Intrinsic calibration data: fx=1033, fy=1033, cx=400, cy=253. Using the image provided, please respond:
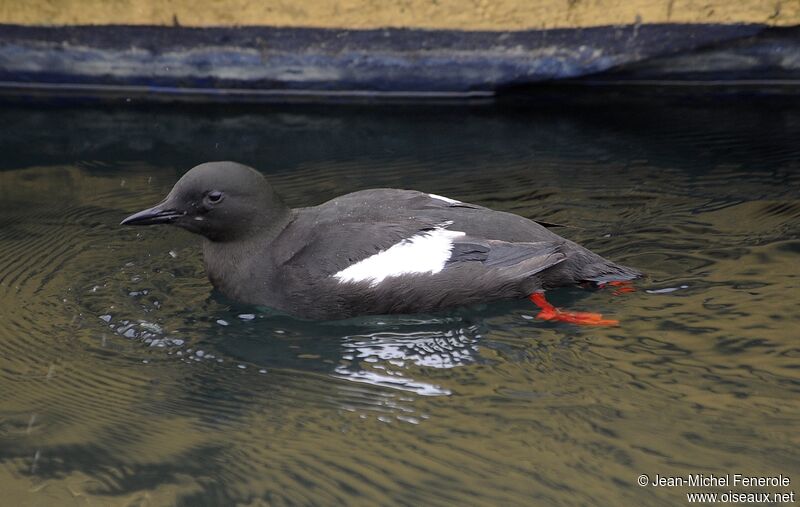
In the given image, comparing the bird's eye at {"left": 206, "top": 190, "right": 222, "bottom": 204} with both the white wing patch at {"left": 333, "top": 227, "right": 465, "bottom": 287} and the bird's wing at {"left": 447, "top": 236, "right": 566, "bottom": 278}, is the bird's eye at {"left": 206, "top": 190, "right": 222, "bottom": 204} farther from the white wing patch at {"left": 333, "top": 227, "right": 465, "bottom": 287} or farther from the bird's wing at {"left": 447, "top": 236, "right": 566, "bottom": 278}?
the bird's wing at {"left": 447, "top": 236, "right": 566, "bottom": 278}

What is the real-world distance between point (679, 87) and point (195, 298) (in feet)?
14.6

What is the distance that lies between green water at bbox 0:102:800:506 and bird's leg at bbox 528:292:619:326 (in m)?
0.05

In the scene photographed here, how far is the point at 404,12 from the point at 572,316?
342cm

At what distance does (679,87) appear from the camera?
25.6ft

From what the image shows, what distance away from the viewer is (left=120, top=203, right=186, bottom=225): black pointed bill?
4777 millimetres

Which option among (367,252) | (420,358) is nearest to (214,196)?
(367,252)

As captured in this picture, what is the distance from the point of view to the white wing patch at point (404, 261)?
15.1 ft

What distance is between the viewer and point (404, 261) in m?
4.62

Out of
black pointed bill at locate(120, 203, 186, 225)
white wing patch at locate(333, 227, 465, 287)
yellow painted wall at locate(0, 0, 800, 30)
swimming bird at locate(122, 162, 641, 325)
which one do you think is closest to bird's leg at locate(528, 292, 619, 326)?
swimming bird at locate(122, 162, 641, 325)

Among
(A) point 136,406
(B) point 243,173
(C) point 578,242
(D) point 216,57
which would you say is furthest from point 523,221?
(D) point 216,57

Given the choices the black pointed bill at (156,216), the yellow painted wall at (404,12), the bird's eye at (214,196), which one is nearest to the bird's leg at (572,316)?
the bird's eye at (214,196)

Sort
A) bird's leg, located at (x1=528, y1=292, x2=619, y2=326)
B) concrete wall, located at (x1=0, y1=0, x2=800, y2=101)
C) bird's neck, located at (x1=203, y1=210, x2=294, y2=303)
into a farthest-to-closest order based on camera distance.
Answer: concrete wall, located at (x1=0, y1=0, x2=800, y2=101) → bird's neck, located at (x1=203, y1=210, x2=294, y2=303) → bird's leg, located at (x1=528, y1=292, x2=619, y2=326)

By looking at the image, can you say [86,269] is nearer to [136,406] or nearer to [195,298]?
[195,298]

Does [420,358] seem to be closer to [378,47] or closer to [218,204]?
[218,204]
